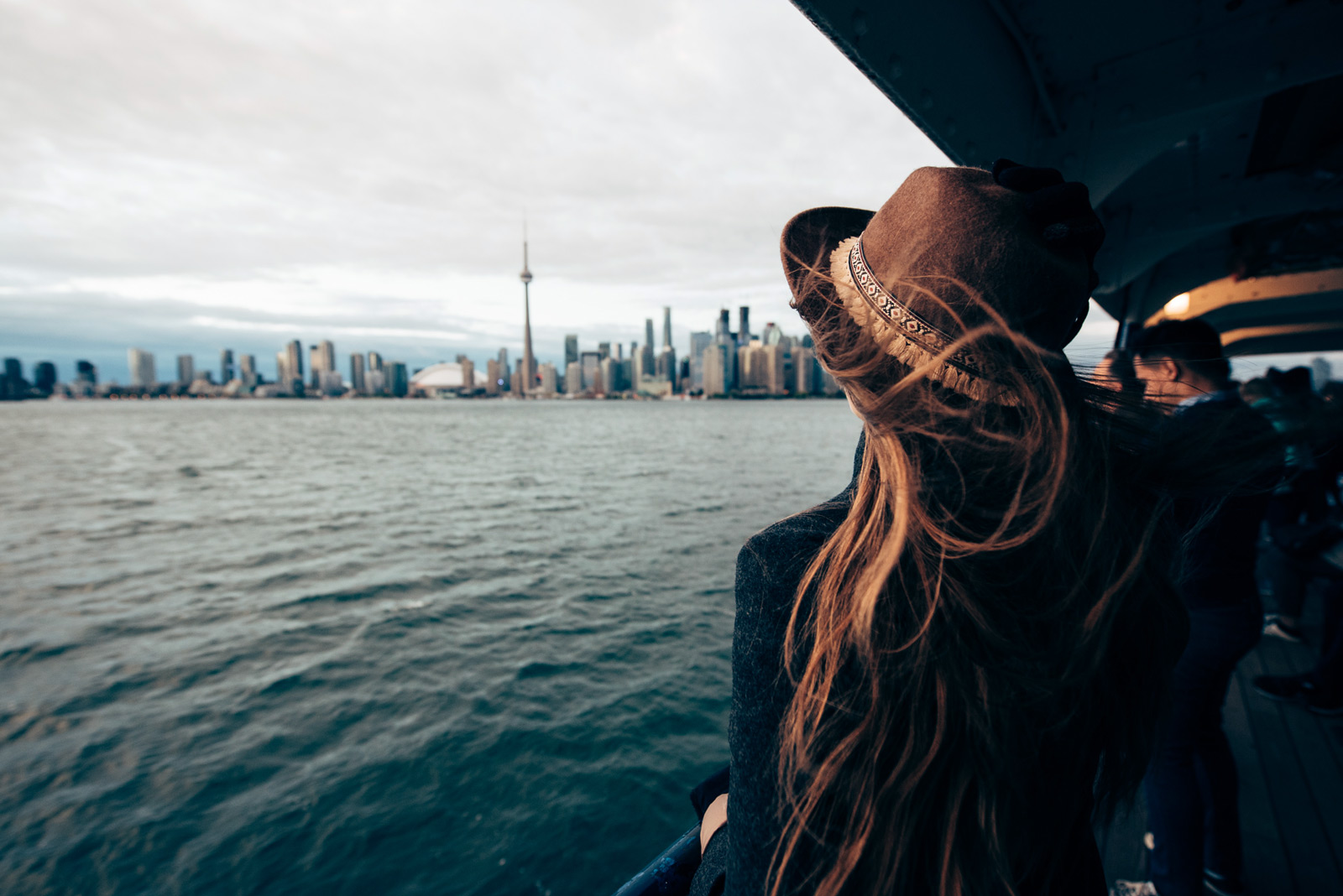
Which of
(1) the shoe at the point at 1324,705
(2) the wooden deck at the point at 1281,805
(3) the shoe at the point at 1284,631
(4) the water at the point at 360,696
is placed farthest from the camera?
(4) the water at the point at 360,696

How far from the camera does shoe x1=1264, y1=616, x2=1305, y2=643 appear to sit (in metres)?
4.71

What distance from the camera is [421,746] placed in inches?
266

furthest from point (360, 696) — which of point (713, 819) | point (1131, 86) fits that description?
point (1131, 86)

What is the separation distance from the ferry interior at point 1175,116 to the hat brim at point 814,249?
1040mm

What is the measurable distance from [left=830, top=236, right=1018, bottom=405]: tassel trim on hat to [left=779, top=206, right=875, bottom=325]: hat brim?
9 centimetres

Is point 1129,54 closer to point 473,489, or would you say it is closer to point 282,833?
point 282,833

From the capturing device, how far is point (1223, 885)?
242 centimetres

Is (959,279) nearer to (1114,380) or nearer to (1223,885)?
(1114,380)

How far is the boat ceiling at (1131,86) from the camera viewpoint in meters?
2.26

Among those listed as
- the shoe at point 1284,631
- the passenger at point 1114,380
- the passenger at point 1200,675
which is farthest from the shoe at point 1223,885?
the shoe at point 1284,631

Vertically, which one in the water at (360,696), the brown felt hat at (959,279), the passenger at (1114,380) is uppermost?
the brown felt hat at (959,279)

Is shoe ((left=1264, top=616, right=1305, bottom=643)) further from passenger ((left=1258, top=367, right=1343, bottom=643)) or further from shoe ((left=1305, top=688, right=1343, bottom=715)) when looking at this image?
shoe ((left=1305, top=688, right=1343, bottom=715))

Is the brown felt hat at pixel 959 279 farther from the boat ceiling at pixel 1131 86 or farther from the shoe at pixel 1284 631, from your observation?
the shoe at pixel 1284 631

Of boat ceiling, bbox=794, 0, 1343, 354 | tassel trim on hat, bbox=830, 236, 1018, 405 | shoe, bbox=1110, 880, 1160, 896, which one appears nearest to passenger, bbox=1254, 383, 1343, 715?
boat ceiling, bbox=794, 0, 1343, 354
